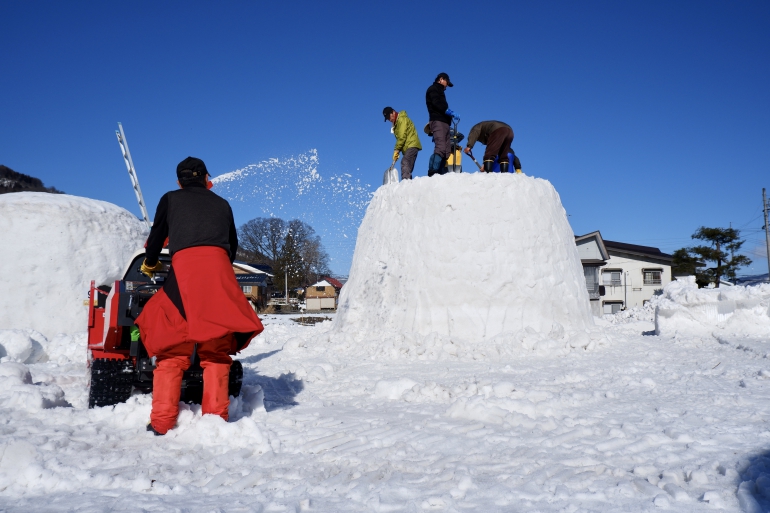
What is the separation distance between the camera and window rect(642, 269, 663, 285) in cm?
3709

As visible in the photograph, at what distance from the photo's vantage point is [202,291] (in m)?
3.39

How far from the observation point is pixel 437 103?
8.84 metres

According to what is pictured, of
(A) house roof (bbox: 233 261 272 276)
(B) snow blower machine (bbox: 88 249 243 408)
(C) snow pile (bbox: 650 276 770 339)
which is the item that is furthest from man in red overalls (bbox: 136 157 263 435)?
(A) house roof (bbox: 233 261 272 276)

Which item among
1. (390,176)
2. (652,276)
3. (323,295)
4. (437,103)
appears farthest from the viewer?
(323,295)

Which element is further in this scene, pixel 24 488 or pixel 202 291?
pixel 202 291

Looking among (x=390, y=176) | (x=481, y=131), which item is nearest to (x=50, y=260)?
(x=390, y=176)

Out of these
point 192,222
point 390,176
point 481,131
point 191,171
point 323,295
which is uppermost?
point 481,131

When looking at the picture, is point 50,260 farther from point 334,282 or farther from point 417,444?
point 334,282

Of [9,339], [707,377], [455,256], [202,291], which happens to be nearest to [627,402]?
[707,377]

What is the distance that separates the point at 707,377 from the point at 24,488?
5532 mm

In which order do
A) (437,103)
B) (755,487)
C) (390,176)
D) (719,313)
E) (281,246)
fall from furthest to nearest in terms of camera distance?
(281,246)
(390,176)
(719,313)
(437,103)
(755,487)

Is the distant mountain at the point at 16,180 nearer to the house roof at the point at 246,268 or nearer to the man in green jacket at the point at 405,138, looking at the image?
the house roof at the point at 246,268

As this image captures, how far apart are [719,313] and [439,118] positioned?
218 inches

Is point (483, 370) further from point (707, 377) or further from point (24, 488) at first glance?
point (24, 488)
